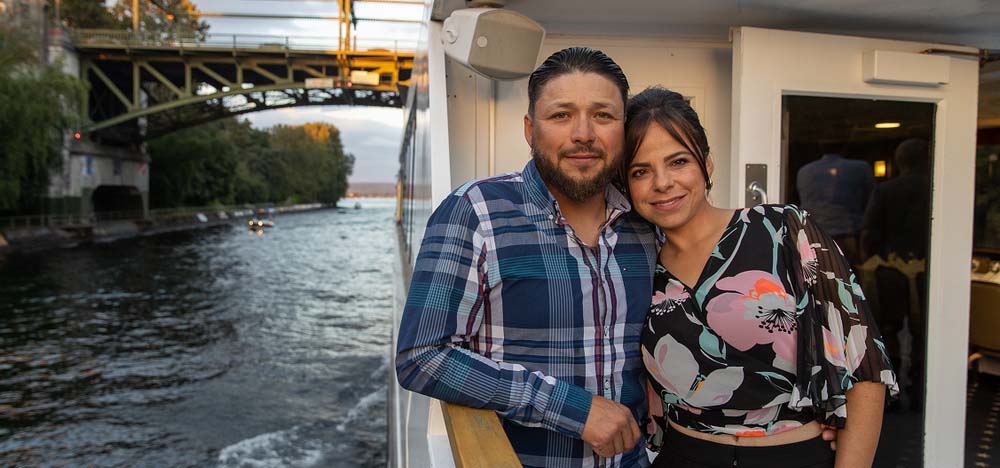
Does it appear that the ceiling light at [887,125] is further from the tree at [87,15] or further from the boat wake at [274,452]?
the tree at [87,15]

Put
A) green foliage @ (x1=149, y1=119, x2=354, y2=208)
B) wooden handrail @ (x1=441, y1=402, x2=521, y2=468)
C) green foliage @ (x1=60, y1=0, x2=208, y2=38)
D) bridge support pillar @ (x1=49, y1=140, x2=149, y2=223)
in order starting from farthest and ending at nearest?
green foliage @ (x1=149, y1=119, x2=354, y2=208) → green foliage @ (x1=60, y1=0, x2=208, y2=38) → bridge support pillar @ (x1=49, y1=140, x2=149, y2=223) → wooden handrail @ (x1=441, y1=402, x2=521, y2=468)

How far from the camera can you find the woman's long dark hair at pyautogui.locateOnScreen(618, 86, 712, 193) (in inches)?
68.9

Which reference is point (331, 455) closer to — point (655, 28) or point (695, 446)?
point (655, 28)

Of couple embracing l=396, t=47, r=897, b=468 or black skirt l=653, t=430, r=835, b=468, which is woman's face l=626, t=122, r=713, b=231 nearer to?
couple embracing l=396, t=47, r=897, b=468

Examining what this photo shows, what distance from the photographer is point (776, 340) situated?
5.36 feet

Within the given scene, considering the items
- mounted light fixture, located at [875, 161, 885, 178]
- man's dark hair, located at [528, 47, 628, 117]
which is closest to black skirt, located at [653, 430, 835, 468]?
man's dark hair, located at [528, 47, 628, 117]

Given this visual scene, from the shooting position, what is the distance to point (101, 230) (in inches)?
1289

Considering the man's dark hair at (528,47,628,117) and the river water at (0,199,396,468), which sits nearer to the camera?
the man's dark hair at (528,47,628,117)

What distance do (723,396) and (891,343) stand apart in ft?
8.86

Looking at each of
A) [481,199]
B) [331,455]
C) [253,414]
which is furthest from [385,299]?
[481,199]

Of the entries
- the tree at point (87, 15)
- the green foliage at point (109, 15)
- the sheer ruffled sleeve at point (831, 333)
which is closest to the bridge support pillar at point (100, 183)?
the green foliage at point (109, 15)

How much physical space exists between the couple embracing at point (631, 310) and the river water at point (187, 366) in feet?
23.8

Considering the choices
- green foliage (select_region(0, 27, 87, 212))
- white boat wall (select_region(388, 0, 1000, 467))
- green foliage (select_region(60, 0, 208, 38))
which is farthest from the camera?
green foliage (select_region(60, 0, 208, 38))

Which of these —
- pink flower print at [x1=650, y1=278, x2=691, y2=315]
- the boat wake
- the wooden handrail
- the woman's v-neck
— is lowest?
the boat wake
